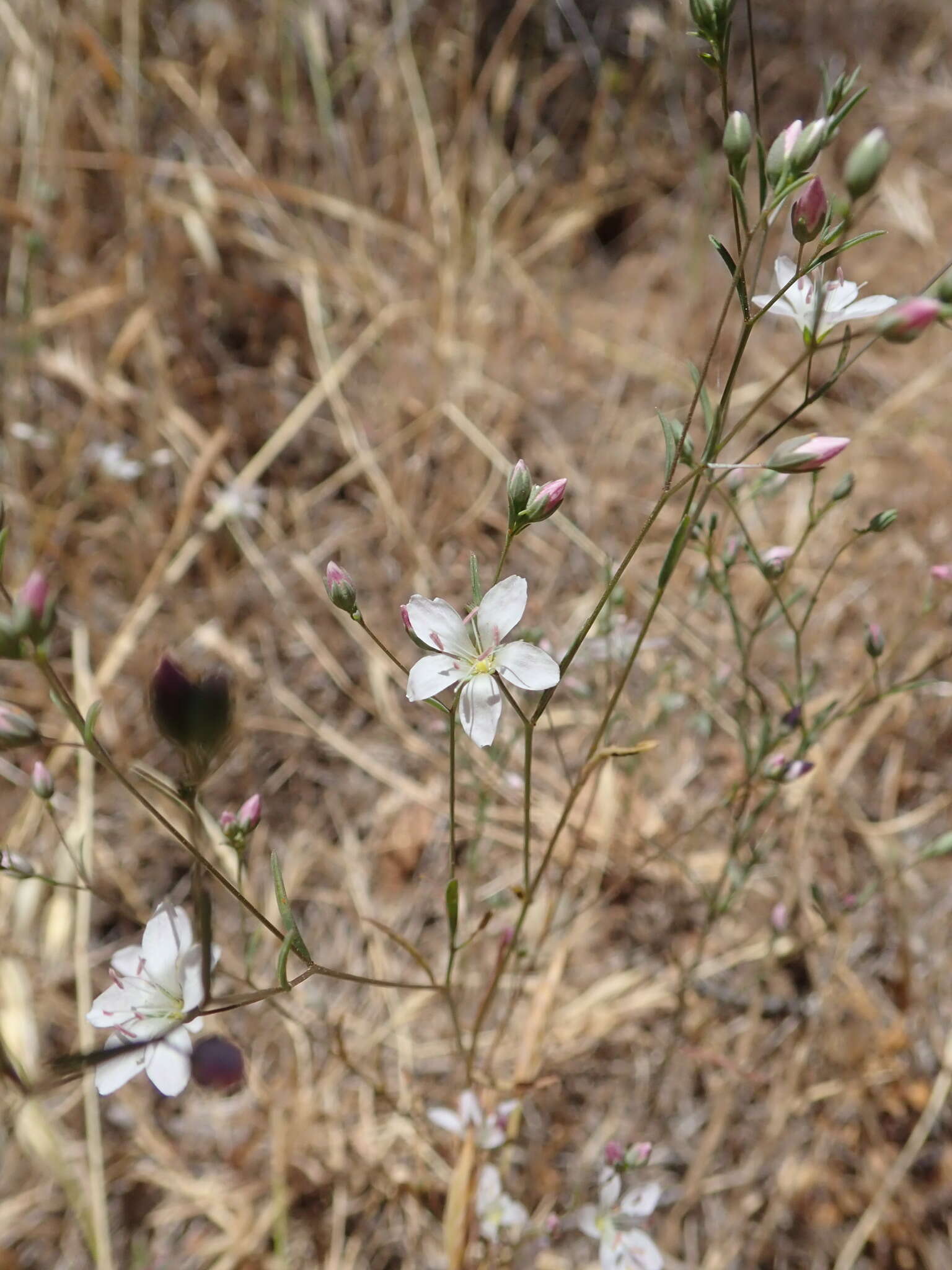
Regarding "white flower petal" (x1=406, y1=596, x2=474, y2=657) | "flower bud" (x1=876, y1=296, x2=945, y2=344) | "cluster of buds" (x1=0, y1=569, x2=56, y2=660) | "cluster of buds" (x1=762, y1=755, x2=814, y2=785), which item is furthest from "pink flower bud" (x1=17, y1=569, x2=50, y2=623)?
"cluster of buds" (x1=762, y1=755, x2=814, y2=785)

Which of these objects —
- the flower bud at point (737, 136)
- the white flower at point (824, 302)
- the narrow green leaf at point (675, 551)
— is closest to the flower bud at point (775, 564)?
the narrow green leaf at point (675, 551)

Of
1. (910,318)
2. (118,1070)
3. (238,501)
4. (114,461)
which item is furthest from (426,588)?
(910,318)

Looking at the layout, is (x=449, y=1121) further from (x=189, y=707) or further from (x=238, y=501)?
(x=238, y=501)

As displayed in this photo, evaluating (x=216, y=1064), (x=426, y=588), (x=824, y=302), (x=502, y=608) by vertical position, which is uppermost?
(x=824, y=302)

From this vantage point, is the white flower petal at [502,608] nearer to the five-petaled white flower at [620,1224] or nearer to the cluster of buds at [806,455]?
the cluster of buds at [806,455]

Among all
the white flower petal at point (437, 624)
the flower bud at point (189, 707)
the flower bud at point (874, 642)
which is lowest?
the flower bud at point (874, 642)

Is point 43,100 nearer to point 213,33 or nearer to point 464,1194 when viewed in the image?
point 213,33
